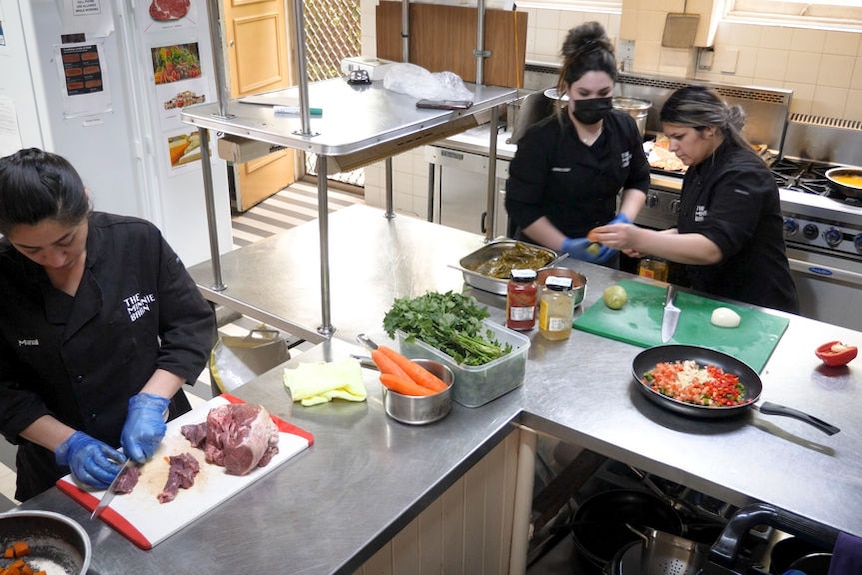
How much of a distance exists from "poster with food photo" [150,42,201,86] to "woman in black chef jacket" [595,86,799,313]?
8.91 feet

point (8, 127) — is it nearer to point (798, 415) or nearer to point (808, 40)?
point (798, 415)

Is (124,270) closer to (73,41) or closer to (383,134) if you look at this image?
(383,134)

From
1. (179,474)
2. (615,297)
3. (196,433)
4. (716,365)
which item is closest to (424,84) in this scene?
(615,297)

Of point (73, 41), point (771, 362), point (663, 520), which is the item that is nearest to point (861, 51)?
point (771, 362)

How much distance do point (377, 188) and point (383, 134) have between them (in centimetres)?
330

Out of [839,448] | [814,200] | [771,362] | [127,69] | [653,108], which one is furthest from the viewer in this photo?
[653,108]

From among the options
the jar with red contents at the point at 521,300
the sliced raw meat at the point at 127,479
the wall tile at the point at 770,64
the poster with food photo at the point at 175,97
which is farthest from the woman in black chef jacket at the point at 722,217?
the poster with food photo at the point at 175,97

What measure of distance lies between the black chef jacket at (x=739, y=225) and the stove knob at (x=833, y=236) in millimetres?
1051

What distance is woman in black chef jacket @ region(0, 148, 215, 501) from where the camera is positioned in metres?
1.69

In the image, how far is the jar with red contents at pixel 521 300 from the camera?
2.27 m

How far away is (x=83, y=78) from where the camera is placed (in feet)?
12.8

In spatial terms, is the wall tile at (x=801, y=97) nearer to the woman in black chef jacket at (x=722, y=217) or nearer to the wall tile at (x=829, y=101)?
the wall tile at (x=829, y=101)

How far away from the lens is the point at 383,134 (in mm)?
2234

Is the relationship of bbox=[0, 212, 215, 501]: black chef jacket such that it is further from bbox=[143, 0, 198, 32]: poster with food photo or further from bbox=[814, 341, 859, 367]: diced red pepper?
bbox=[143, 0, 198, 32]: poster with food photo
